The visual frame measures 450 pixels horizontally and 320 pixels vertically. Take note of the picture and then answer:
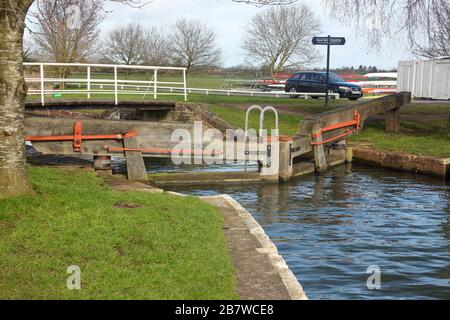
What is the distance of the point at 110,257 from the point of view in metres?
6.71

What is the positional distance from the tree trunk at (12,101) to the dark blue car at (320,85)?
92.5 feet

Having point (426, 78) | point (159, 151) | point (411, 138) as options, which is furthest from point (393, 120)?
point (159, 151)

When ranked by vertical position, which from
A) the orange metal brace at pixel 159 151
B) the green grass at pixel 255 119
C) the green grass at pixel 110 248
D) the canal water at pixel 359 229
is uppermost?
the green grass at pixel 255 119

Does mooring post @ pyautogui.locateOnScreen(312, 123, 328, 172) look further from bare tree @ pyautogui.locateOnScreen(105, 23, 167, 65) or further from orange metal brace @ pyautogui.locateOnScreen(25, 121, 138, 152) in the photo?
bare tree @ pyautogui.locateOnScreen(105, 23, 167, 65)

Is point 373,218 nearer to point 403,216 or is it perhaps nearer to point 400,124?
point 403,216

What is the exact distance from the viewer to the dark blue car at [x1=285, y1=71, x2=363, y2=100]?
34.8m

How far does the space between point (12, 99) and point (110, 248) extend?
2919 millimetres

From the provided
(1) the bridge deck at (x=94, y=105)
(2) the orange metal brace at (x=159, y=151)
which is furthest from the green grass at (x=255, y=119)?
(2) the orange metal brace at (x=159, y=151)

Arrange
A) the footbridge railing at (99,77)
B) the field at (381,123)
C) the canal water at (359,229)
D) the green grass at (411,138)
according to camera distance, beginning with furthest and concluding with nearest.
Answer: the footbridge railing at (99,77) → the field at (381,123) → the green grass at (411,138) → the canal water at (359,229)

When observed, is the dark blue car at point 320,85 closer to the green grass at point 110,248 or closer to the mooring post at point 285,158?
the mooring post at point 285,158

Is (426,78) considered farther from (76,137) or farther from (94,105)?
(76,137)

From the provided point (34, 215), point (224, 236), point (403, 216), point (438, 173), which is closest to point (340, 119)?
point (438, 173)

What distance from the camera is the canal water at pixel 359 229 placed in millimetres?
7852
